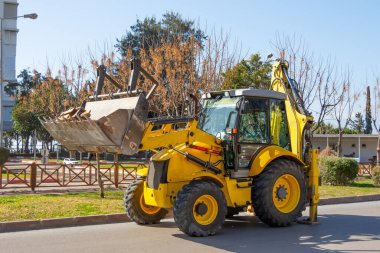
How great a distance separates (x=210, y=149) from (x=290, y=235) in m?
2.25

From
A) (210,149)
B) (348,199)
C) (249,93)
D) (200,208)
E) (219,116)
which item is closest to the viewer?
(200,208)

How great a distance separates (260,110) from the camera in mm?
10984

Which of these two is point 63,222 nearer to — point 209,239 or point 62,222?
point 62,222

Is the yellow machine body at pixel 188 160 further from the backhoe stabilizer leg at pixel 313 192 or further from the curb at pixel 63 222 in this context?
the curb at pixel 63 222

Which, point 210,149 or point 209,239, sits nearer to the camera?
point 209,239

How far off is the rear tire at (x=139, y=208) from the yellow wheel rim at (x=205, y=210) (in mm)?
1632

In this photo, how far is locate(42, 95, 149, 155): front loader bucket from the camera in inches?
348

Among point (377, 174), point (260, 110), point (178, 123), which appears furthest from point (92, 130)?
point (377, 174)

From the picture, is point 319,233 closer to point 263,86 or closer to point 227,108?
point 227,108

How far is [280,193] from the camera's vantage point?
10859 millimetres

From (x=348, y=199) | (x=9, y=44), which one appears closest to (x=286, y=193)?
(x=348, y=199)

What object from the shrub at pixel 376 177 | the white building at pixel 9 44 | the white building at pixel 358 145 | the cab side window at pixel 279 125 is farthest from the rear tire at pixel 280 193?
the white building at pixel 9 44

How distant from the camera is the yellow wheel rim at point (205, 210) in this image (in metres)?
9.59

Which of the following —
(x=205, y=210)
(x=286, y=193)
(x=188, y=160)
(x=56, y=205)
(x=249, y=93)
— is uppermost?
(x=249, y=93)
